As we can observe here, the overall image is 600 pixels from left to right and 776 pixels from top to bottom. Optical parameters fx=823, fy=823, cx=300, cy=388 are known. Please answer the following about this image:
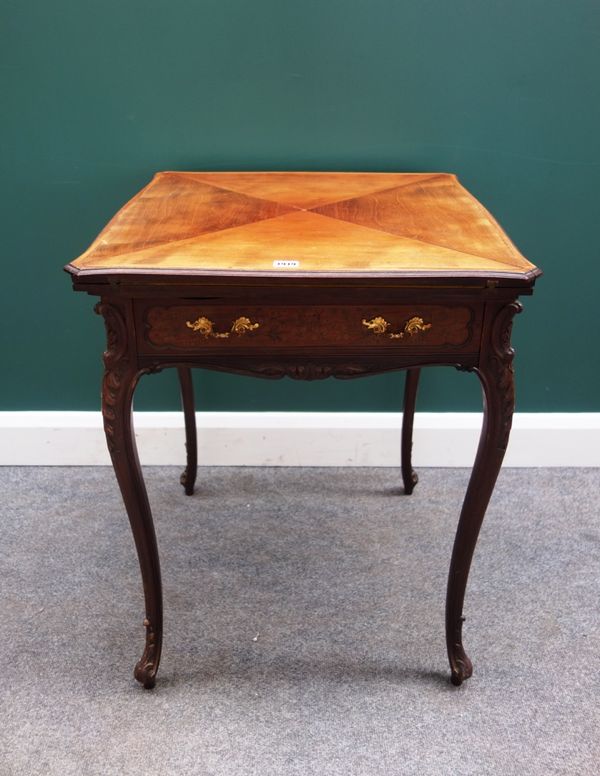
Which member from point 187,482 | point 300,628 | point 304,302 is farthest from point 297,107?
point 300,628

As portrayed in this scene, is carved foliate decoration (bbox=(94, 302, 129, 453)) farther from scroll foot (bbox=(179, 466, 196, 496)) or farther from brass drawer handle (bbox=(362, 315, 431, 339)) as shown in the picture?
scroll foot (bbox=(179, 466, 196, 496))

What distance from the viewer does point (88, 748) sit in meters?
1.34

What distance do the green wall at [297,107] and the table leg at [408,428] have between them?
326 mm

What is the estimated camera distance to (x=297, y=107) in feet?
5.81

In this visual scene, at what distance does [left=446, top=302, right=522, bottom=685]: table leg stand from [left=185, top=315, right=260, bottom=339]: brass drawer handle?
1.18ft

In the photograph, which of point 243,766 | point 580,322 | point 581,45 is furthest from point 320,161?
point 243,766

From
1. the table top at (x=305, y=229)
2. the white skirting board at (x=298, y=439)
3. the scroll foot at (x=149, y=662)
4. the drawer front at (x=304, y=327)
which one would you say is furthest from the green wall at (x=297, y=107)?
the scroll foot at (x=149, y=662)

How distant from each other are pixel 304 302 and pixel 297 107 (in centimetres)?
74

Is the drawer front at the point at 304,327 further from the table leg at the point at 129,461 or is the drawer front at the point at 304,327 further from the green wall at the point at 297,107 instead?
the green wall at the point at 297,107

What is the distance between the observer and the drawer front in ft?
4.00

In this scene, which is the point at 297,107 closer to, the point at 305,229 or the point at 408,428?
the point at 305,229

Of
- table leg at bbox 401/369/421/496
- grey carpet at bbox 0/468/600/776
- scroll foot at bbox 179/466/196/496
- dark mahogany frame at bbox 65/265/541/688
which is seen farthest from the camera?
scroll foot at bbox 179/466/196/496

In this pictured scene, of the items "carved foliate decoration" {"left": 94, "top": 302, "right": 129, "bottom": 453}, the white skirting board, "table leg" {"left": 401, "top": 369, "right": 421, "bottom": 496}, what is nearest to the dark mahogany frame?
"carved foliate decoration" {"left": 94, "top": 302, "right": 129, "bottom": 453}

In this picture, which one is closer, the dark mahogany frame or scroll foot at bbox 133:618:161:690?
the dark mahogany frame
